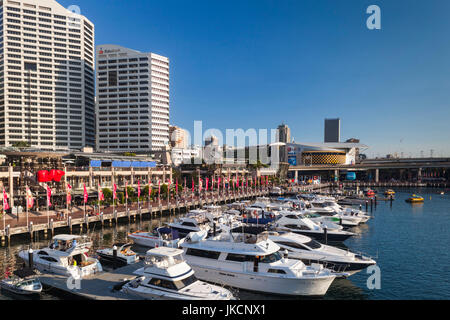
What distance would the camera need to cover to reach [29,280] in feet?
85.4

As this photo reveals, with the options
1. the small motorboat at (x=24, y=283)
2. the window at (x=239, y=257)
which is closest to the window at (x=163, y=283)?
the window at (x=239, y=257)

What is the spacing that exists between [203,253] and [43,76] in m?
177

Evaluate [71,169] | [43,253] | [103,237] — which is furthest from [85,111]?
[43,253]

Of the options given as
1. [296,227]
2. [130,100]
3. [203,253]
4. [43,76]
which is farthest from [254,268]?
[43,76]

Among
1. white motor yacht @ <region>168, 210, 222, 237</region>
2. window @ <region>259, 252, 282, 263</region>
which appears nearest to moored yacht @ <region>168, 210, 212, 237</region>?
white motor yacht @ <region>168, 210, 222, 237</region>

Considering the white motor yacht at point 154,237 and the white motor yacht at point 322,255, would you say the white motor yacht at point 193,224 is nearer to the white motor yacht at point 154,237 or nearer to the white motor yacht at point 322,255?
the white motor yacht at point 154,237

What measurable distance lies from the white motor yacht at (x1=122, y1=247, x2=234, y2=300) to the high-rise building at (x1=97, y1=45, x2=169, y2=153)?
502ft

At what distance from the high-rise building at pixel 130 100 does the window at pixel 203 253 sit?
484ft

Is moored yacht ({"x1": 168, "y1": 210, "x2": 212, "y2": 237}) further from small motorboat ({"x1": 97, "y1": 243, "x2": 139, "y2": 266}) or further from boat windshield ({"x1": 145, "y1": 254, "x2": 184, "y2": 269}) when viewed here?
boat windshield ({"x1": 145, "y1": 254, "x2": 184, "y2": 269})

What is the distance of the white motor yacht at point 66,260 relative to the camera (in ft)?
92.0

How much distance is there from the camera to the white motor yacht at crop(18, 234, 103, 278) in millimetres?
28047

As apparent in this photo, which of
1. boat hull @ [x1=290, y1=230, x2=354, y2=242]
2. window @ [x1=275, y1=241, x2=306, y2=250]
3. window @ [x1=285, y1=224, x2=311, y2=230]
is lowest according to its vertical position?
boat hull @ [x1=290, y1=230, x2=354, y2=242]

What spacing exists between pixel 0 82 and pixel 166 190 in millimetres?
137357

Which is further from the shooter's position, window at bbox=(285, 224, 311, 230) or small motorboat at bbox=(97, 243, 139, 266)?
window at bbox=(285, 224, 311, 230)
